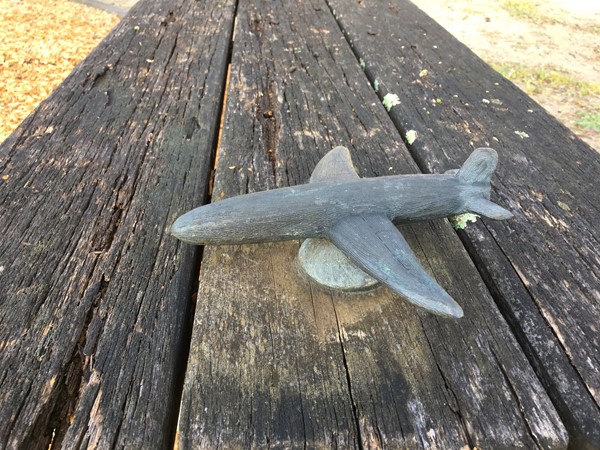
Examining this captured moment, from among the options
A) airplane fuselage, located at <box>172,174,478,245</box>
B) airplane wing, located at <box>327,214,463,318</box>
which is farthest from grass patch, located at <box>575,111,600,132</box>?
airplane wing, located at <box>327,214,463,318</box>

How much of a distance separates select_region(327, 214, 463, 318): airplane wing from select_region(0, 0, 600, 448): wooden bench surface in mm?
161

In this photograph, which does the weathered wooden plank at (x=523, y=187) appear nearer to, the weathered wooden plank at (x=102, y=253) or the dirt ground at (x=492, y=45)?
the weathered wooden plank at (x=102, y=253)

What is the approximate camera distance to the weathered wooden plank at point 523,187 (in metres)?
1.09

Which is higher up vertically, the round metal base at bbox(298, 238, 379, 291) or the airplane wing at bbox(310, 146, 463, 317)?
the airplane wing at bbox(310, 146, 463, 317)

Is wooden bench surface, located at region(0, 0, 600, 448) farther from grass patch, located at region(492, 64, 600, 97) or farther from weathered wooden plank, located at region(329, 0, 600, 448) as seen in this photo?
grass patch, located at region(492, 64, 600, 97)

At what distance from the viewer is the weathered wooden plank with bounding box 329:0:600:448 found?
109cm

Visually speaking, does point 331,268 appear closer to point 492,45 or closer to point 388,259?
point 388,259

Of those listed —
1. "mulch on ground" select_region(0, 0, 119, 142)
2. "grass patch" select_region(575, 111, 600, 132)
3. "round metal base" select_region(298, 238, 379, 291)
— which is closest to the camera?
"round metal base" select_region(298, 238, 379, 291)

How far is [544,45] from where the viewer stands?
643cm

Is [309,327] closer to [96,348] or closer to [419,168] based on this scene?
[96,348]

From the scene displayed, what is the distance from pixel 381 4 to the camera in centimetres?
295

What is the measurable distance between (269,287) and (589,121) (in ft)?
17.3

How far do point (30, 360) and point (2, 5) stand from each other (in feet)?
24.8

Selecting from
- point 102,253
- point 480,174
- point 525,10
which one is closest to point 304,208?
point 480,174
